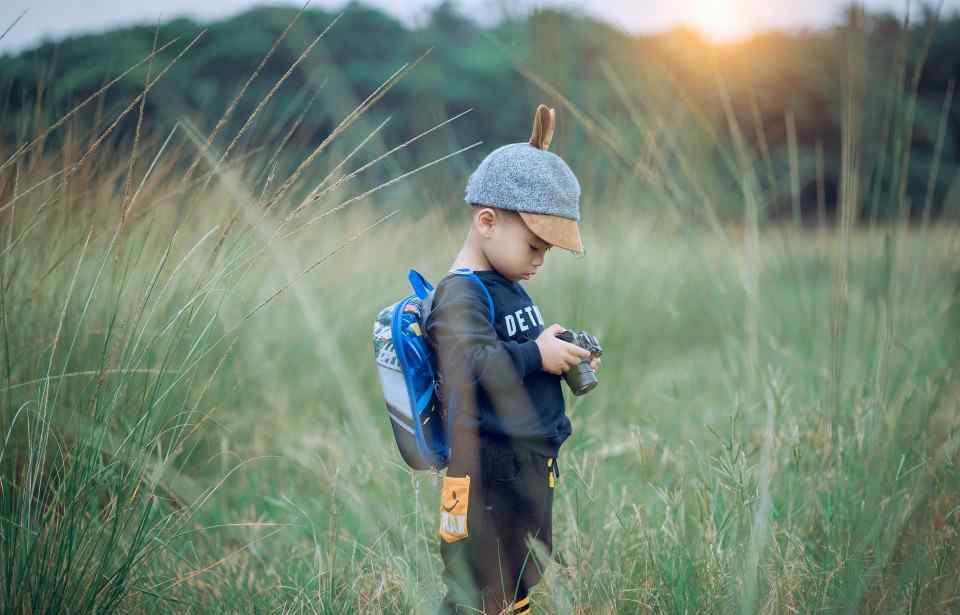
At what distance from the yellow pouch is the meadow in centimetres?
14

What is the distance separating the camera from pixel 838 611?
1461mm

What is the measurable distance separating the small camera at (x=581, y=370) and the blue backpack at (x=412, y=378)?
16 cm

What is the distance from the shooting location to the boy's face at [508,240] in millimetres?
1518

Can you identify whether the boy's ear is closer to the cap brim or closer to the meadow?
the cap brim

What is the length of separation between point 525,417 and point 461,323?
22 cm

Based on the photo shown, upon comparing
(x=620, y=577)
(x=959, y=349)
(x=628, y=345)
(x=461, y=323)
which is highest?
(x=461, y=323)

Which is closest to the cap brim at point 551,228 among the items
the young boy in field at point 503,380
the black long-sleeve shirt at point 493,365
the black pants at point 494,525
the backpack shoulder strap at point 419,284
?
the young boy in field at point 503,380

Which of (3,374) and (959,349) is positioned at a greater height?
(3,374)

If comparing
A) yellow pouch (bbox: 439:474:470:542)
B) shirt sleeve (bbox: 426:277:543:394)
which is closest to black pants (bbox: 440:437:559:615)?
yellow pouch (bbox: 439:474:470:542)

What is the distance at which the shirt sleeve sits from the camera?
1406 mm

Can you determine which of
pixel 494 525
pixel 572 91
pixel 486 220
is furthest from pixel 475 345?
pixel 572 91

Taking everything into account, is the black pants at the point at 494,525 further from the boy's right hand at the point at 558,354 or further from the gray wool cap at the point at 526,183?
the gray wool cap at the point at 526,183

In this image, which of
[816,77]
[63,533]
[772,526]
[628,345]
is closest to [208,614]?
[63,533]

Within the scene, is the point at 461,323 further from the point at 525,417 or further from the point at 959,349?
the point at 959,349
